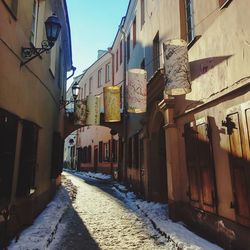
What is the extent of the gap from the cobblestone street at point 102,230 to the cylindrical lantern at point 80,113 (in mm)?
5378

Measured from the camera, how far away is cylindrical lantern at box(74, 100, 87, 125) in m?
14.9

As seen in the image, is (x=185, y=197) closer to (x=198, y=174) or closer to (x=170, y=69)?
(x=198, y=174)

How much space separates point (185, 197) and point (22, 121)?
4.17 metres

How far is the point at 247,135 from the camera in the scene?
14.3 feet

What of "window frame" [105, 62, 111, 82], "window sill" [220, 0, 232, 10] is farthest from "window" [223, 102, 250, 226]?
"window frame" [105, 62, 111, 82]

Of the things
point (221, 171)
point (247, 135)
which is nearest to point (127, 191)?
point (221, 171)

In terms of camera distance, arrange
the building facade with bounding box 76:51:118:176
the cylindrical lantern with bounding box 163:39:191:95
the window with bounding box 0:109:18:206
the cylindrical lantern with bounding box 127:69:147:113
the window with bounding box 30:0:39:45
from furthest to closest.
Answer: the building facade with bounding box 76:51:118:176
the cylindrical lantern with bounding box 127:69:147:113
the window with bounding box 30:0:39:45
the cylindrical lantern with bounding box 163:39:191:95
the window with bounding box 0:109:18:206

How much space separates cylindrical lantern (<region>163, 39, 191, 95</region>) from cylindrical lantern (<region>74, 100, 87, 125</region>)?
887 cm

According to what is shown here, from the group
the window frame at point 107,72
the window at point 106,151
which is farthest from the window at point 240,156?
the window frame at point 107,72

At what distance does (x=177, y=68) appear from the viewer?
6.44 meters

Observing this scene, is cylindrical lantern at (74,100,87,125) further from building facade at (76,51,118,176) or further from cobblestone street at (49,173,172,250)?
building facade at (76,51,118,176)

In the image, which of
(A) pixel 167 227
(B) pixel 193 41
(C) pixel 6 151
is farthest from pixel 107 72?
A: (C) pixel 6 151

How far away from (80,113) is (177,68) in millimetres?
9222

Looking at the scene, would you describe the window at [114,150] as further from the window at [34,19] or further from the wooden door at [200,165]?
the wooden door at [200,165]
